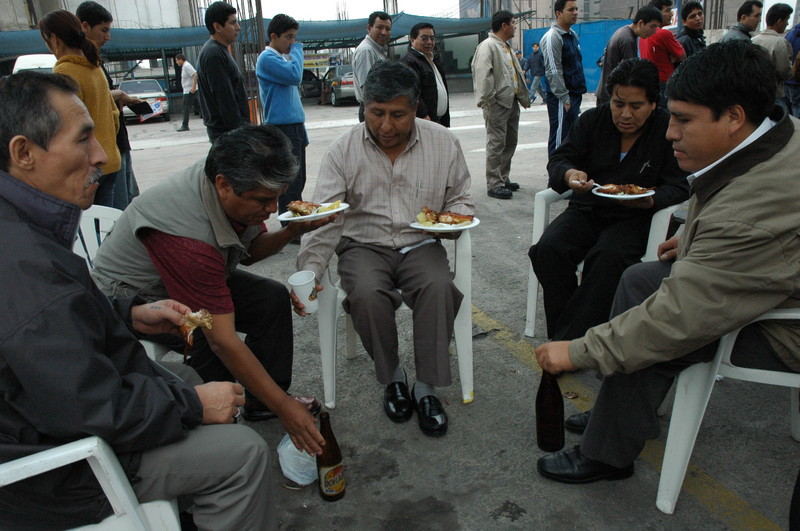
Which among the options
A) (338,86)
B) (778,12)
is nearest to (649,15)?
(778,12)

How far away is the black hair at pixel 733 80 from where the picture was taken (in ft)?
5.68

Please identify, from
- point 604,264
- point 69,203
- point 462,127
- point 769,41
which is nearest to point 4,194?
point 69,203

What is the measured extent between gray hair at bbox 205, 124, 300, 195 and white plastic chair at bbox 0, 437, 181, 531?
100cm

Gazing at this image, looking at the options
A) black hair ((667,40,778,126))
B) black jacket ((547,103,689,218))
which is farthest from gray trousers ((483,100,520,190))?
black hair ((667,40,778,126))

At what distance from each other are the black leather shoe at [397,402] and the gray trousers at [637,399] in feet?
2.74

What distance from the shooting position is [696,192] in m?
1.92

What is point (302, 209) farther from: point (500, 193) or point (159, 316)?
point (500, 193)

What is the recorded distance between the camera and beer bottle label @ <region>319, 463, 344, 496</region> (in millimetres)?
2141

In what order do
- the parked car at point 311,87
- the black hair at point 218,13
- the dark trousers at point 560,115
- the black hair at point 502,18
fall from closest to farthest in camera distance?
the black hair at point 218,13 < the black hair at point 502,18 < the dark trousers at point 560,115 < the parked car at point 311,87

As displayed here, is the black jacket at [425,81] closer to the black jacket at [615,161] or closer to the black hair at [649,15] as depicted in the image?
the black hair at [649,15]

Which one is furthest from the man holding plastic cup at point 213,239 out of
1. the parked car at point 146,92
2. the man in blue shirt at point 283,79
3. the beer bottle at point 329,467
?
the parked car at point 146,92

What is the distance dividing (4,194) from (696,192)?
202 cm

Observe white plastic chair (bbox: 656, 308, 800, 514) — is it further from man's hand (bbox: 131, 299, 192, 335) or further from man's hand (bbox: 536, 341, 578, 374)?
man's hand (bbox: 131, 299, 192, 335)

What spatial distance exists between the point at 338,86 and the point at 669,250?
19.3 meters
